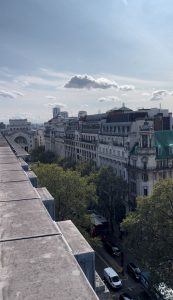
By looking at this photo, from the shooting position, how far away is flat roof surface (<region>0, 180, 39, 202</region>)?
1387cm

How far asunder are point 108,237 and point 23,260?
2028 inches

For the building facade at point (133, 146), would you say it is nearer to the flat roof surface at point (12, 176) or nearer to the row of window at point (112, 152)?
the row of window at point (112, 152)

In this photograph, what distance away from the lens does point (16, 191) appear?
15.1 metres

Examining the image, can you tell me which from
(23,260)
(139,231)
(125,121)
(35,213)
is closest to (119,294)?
(139,231)

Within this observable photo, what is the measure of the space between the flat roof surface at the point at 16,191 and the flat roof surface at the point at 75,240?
9.48ft

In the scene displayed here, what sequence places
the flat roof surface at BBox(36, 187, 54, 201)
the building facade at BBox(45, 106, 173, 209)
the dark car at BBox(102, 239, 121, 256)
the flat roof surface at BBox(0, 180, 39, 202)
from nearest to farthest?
the flat roof surface at BBox(0, 180, 39, 202), the flat roof surface at BBox(36, 187, 54, 201), the dark car at BBox(102, 239, 121, 256), the building facade at BBox(45, 106, 173, 209)

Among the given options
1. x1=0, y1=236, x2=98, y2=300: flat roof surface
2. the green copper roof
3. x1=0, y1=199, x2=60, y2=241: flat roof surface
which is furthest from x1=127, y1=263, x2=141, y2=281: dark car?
x1=0, y1=236, x2=98, y2=300: flat roof surface

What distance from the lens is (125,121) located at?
69.4m

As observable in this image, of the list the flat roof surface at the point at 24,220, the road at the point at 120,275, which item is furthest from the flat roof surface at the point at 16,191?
the road at the point at 120,275

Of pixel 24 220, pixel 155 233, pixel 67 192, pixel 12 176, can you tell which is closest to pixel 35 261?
pixel 24 220

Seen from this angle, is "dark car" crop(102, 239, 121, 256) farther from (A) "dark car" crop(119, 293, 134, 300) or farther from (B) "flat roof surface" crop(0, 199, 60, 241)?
(B) "flat roof surface" crop(0, 199, 60, 241)

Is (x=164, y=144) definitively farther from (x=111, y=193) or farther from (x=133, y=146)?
(x=111, y=193)

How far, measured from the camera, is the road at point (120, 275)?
127ft

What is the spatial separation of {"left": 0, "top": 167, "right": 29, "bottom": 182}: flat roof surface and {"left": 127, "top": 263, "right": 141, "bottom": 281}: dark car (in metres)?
28.0
